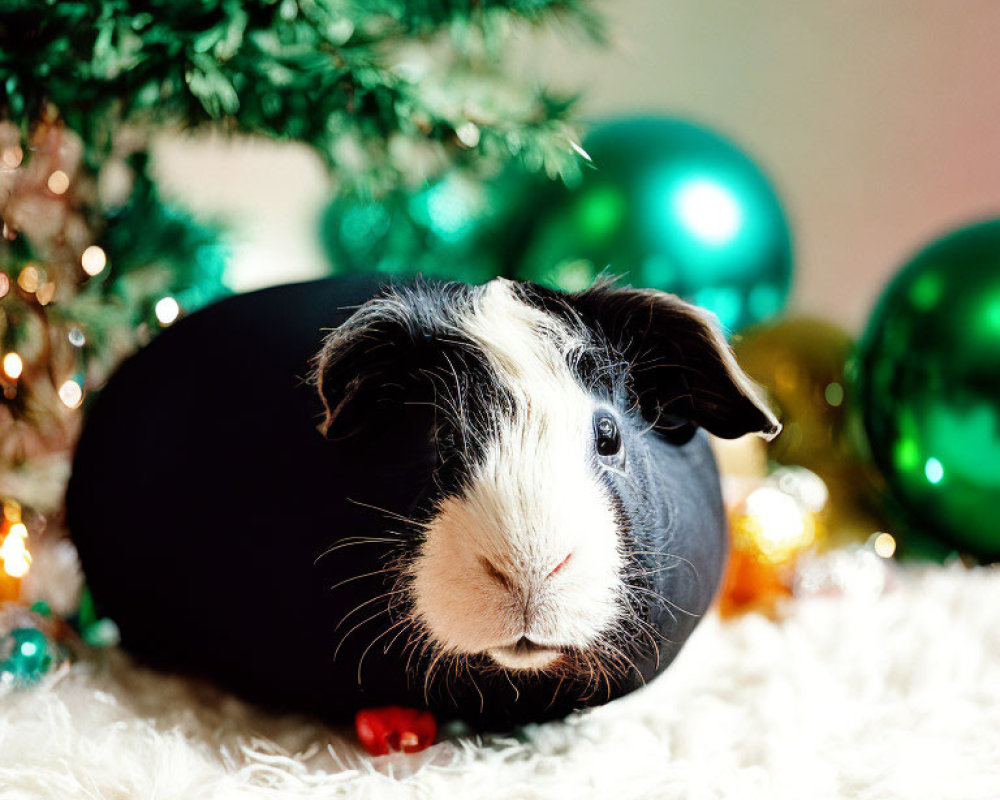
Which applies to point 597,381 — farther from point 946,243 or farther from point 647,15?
point 647,15

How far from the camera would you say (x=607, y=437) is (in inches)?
26.6

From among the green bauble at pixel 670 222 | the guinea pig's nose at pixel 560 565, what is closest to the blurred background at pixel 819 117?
the green bauble at pixel 670 222

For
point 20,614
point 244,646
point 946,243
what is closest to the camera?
point 244,646

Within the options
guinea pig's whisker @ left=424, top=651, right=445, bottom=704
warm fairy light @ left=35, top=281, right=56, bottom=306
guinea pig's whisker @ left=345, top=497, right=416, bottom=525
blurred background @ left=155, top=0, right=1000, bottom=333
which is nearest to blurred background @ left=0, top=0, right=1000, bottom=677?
warm fairy light @ left=35, top=281, right=56, bottom=306

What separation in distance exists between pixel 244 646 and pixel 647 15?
2.23 metres

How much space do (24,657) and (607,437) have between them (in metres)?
0.55

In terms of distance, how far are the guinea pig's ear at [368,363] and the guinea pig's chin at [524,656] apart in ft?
0.63

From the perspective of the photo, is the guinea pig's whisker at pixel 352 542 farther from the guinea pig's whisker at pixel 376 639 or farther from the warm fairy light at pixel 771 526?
the warm fairy light at pixel 771 526

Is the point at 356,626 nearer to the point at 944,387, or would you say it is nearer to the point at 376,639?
the point at 376,639

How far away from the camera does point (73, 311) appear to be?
988mm

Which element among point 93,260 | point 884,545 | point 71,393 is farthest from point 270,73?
point 884,545

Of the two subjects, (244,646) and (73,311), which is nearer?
(244,646)

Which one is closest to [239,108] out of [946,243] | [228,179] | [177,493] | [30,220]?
[30,220]

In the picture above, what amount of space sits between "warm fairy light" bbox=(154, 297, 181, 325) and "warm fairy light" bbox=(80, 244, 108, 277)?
0.07m
